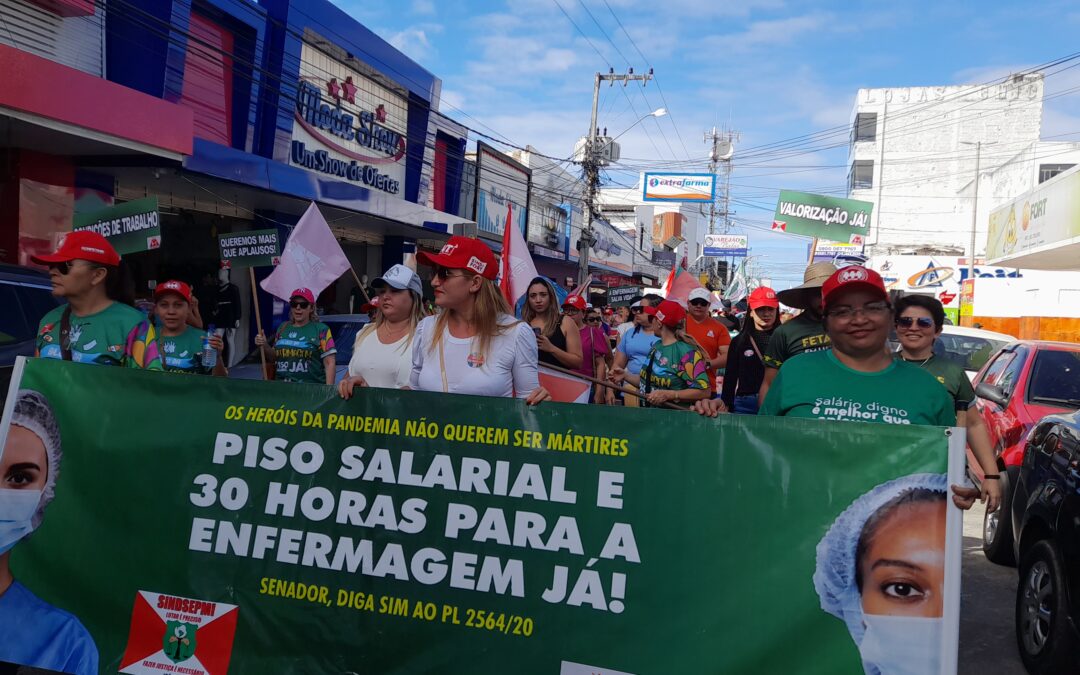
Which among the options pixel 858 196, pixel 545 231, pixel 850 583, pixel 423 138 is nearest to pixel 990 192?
pixel 858 196

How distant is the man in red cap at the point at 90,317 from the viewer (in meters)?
4.08

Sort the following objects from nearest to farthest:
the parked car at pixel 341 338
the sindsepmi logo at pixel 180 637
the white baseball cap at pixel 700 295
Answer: the sindsepmi logo at pixel 180 637
the white baseball cap at pixel 700 295
the parked car at pixel 341 338

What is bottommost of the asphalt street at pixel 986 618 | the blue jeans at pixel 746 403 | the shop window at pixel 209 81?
the asphalt street at pixel 986 618

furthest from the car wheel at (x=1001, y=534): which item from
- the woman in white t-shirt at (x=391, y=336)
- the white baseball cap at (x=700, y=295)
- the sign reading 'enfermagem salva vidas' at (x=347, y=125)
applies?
the sign reading 'enfermagem salva vidas' at (x=347, y=125)

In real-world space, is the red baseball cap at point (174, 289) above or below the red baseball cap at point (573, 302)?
below

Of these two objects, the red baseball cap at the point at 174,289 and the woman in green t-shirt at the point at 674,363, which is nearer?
the red baseball cap at the point at 174,289

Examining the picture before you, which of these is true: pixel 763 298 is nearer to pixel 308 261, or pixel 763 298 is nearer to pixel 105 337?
pixel 308 261

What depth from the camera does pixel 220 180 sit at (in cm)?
1374

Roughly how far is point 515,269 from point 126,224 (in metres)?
3.15

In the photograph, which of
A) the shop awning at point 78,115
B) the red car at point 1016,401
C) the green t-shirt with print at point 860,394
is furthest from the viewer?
the shop awning at point 78,115

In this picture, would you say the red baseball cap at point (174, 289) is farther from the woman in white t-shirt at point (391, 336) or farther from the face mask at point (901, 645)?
the face mask at point (901, 645)

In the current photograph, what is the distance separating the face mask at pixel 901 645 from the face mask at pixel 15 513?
3.22 m

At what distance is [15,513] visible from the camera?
3514 mm

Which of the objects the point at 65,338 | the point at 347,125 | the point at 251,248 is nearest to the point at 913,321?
the point at 65,338
